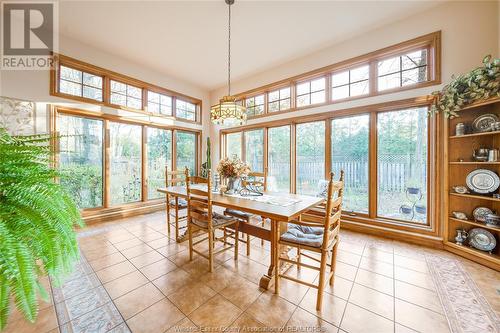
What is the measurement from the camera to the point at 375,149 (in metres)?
3.23

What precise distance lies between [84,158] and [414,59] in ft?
19.0

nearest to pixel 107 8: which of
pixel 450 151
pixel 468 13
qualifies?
pixel 468 13

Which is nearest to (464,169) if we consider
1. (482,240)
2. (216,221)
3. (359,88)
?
(482,240)

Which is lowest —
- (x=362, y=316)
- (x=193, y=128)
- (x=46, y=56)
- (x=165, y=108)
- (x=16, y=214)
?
(x=362, y=316)

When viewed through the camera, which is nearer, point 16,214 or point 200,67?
point 16,214

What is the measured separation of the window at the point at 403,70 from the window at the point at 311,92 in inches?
36.8

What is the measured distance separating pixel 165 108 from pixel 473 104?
5402mm

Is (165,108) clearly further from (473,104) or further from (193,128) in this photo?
(473,104)

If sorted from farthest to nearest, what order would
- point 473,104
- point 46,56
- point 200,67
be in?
1. point 200,67
2. point 46,56
3. point 473,104

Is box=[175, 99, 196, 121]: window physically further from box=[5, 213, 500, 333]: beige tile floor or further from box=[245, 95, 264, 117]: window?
box=[5, 213, 500, 333]: beige tile floor

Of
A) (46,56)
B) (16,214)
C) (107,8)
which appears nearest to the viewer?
(16,214)

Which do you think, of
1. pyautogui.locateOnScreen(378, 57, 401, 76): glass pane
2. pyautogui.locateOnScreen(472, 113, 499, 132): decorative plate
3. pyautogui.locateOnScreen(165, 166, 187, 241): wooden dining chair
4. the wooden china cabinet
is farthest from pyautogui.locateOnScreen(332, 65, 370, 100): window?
pyautogui.locateOnScreen(165, 166, 187, 241): wooden dining chair

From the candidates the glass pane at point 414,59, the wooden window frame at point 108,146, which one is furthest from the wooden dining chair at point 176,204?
the glass pane at point 414,59

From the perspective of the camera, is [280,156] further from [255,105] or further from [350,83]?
[350,83]
